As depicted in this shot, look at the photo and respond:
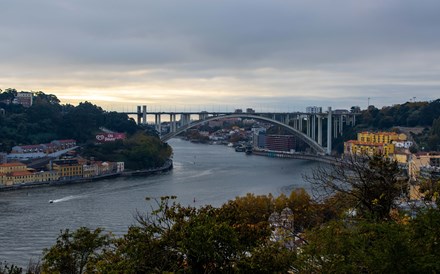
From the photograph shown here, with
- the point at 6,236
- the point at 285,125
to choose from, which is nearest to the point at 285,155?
the point at 285,125

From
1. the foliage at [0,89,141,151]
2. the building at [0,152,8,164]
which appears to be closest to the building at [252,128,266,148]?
the foliage at [0,89,141,151]

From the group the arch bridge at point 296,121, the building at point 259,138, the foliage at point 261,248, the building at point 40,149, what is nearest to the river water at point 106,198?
the building at point 40,149

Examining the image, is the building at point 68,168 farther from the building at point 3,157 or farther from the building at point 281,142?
the building at point 281,142

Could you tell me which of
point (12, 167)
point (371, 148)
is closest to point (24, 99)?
point (12, 167)

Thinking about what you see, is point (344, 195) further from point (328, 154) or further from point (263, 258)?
point (328, 154)

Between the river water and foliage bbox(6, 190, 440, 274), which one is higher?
foliage bbox(6, 190, 440, 274)

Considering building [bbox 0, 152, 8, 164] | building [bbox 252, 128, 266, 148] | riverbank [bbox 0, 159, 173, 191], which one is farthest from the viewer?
building [bbox 252, 128, 266, 148]

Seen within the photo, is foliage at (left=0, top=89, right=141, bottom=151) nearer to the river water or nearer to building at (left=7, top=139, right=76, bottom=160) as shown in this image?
building at (left=7, top=139, right=76, bottom=160)

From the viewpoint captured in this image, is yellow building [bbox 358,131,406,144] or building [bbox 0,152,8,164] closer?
building [bbox 0,152,8,164]
